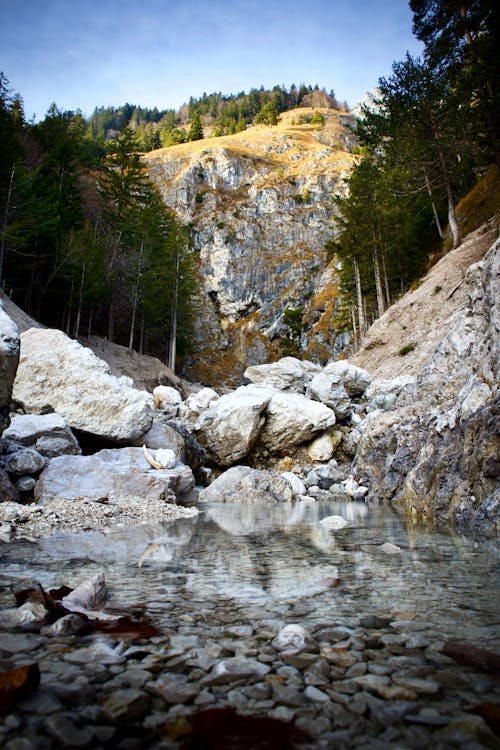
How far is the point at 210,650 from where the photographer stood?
2.62 m

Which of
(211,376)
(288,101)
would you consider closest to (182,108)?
(288,101)

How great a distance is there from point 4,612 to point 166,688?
178 centimetres

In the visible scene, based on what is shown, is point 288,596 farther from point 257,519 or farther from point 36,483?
point 36,483

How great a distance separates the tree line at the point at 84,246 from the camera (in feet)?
96.4

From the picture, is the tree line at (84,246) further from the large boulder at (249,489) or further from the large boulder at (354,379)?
the large boulder at (354,379)

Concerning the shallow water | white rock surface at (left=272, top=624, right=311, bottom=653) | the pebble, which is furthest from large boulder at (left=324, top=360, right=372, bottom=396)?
white rock surface at (left=272, top=624, right=311, bottom=653)

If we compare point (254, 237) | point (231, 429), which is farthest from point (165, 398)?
point (254, 237)

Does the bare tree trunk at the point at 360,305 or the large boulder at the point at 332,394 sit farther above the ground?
the bare tree trunk at the point at 360,305

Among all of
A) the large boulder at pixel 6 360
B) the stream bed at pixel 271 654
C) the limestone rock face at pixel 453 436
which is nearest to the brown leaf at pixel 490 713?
the stream bed at pixel 271 654

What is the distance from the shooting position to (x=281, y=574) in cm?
461

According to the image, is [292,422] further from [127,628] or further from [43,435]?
[127,628]

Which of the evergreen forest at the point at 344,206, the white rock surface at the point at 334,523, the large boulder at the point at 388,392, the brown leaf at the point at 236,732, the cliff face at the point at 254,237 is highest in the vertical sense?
the cliff face at the point at 254,237

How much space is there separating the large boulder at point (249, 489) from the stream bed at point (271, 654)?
9.26 metres

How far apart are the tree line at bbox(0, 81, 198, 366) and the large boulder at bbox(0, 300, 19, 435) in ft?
63.5
